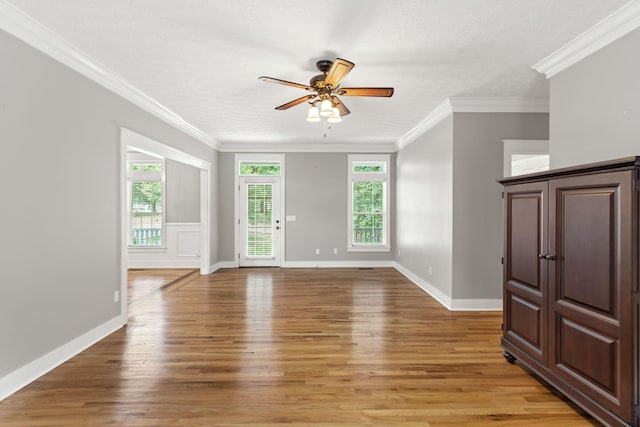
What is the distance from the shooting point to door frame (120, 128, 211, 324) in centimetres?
369

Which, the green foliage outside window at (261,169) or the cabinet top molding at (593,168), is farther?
the green foliage outside window at (261,169)

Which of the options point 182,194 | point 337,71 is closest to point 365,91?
point 337,71

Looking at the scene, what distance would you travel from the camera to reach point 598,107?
2629 mm

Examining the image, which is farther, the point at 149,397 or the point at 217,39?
the point at 217,39

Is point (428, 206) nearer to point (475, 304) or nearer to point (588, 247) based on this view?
point (475, 304)

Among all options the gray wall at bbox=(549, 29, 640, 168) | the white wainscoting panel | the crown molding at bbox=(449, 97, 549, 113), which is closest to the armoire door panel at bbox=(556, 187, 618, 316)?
the gray wall at bbox=(549, 29, 640, 168)

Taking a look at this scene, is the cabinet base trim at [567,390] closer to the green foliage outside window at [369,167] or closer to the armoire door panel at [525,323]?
the armoire door panel at [525,323]

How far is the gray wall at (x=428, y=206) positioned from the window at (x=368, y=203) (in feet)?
1.27

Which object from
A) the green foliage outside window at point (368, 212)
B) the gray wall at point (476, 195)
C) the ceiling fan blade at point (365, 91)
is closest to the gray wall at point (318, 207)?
the green foliage outside window at point (368, 212)

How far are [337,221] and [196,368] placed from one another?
5.00m

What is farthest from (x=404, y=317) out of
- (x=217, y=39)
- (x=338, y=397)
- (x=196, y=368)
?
(x=217, y=39)

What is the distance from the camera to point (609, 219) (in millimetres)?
1854

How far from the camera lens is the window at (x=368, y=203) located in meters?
7.36

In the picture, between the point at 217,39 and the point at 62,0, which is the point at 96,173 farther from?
the point at 217,39
